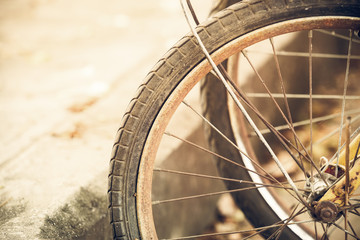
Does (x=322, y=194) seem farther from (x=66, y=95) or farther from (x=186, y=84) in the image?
(x=66, y=95)

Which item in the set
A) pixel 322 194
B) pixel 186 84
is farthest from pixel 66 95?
pixel 322 194

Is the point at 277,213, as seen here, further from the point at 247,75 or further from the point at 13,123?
the point at 13,123

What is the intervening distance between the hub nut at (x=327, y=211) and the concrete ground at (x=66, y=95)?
836mm

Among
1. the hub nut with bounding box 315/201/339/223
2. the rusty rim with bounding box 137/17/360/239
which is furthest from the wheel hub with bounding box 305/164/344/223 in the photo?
the rusty rim with bounding box 137/17/360/239

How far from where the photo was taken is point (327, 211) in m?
1.03

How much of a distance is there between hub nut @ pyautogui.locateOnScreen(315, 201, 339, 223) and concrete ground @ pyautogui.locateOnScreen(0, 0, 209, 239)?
0.84 meters

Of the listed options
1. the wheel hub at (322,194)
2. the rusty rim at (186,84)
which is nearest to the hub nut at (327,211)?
the wheel hub at (322,194)

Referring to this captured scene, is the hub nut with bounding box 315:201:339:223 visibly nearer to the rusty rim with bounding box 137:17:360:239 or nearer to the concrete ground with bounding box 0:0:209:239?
the rusty rim with bounding box 137:17:360:239

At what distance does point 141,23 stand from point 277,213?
7.22 feet

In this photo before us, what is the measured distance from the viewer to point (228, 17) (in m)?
1.00

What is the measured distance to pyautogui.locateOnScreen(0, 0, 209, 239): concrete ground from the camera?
1.33m

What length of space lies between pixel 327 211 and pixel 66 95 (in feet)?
5.71

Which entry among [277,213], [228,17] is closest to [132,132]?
[228,17]

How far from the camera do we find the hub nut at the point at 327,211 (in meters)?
1.02
